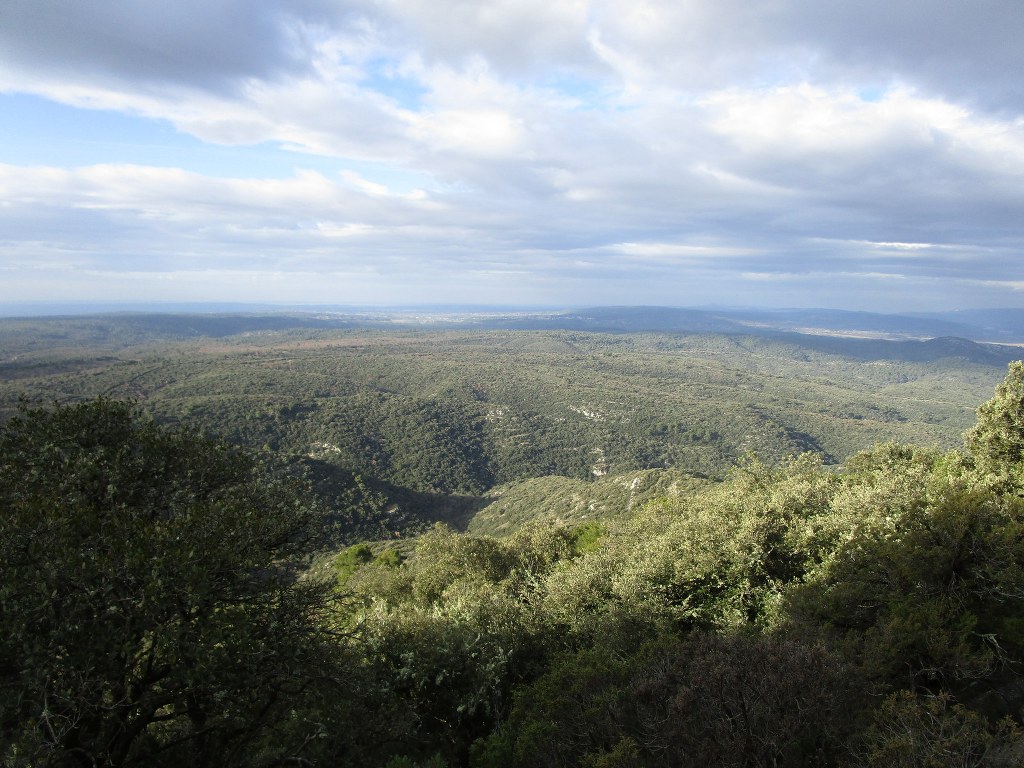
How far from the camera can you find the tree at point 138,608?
27.3 feet

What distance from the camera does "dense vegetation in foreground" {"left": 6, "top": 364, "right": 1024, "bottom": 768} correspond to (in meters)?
8.93

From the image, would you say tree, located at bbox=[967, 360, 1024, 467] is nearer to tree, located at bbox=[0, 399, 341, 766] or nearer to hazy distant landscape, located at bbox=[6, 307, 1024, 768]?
hazy distant landscape, located at bbox=[6, 307, 1024, 768]

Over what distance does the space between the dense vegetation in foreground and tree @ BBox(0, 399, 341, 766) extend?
52 millimetres

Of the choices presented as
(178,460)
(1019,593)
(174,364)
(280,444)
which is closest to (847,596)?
(1019,593)

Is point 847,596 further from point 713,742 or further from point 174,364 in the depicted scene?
point 174,364

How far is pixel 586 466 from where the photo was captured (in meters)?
139

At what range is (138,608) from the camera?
29.2 feet

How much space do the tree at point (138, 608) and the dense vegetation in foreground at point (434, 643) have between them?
0.05 metres

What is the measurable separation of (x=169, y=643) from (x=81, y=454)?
6.25 metres

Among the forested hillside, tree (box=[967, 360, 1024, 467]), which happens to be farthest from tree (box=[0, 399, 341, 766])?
the forested hillside

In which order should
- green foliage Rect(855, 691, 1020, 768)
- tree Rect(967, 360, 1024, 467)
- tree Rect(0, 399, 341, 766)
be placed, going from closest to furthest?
1. tree Rect(0, 399, 341, 766)
2. green foliage Rect(855, 691, 1020, 768)
3. tree Rect(967, 360, 1024, 467)

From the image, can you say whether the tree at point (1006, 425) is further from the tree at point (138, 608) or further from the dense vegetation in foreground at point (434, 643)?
the tree at point (138, 608)

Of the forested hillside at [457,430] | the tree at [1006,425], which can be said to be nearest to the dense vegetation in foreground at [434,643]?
the tree at [1006,425]

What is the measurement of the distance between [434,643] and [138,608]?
1211cm
